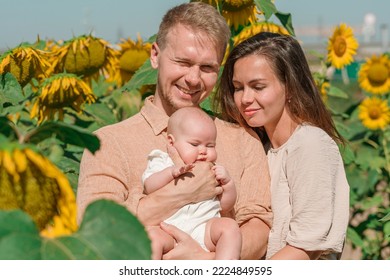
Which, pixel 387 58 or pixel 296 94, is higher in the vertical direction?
pixel 296 94

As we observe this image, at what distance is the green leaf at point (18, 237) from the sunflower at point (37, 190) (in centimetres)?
3

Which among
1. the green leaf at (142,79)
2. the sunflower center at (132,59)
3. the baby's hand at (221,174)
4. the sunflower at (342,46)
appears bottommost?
the sunflower at (342,46)

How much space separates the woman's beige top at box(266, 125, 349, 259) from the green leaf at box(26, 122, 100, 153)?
1.06 metres

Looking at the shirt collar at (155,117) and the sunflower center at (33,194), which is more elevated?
the sunflower center at (33,194)

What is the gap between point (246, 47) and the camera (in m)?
1.86

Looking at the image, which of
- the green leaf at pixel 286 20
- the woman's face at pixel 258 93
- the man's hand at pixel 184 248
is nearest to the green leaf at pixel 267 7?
the green leaf at pixel 286 20

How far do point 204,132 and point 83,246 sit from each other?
1.03 metres

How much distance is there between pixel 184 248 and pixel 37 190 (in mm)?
884

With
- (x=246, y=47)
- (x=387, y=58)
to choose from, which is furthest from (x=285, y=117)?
(x=387, y=58)

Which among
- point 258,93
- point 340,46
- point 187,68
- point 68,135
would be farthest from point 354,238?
point 68,135

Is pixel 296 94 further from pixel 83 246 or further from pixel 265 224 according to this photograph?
pixel 83 246

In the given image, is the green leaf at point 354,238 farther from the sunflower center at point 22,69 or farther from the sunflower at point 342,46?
the sunflower center at point 22,69

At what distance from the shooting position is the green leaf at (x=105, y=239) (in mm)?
550

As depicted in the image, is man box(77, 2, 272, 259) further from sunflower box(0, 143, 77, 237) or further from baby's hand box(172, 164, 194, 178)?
sunflower box(0, 143, 77, 237)
